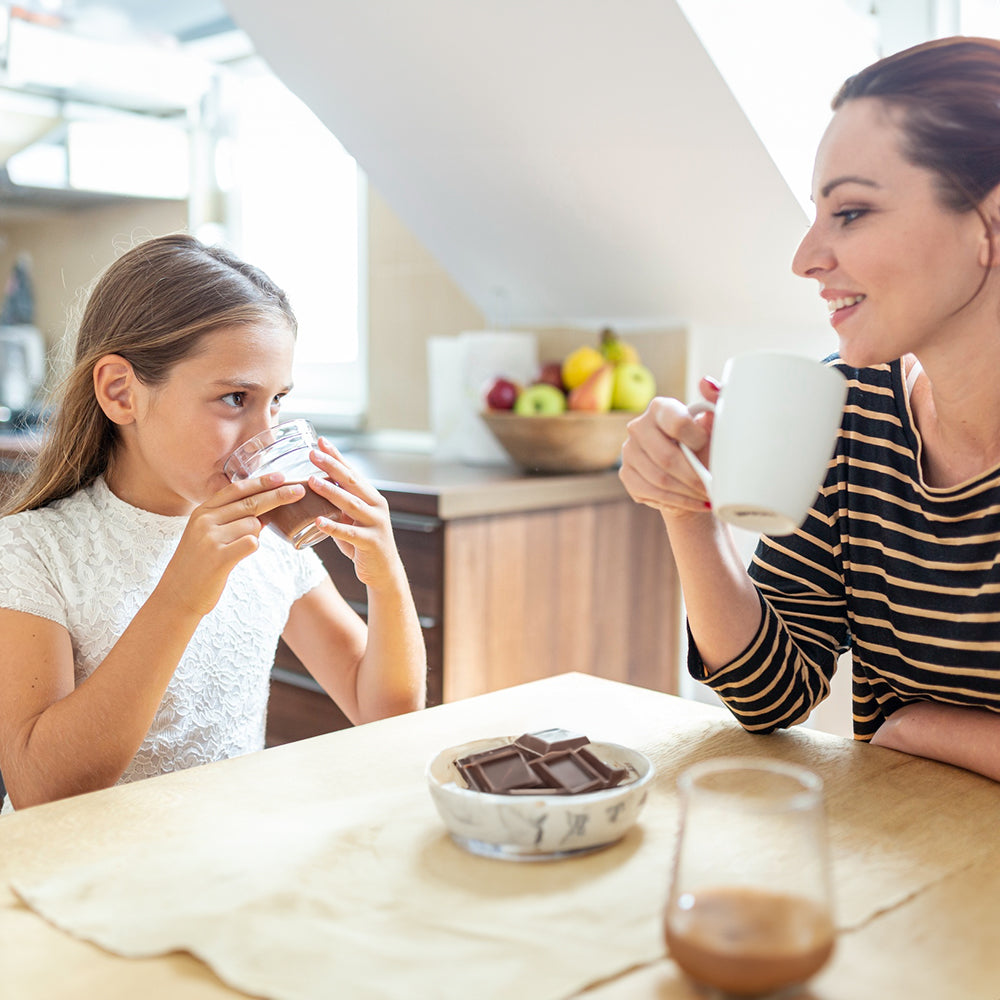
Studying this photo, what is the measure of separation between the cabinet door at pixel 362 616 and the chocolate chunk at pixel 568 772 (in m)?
1.27

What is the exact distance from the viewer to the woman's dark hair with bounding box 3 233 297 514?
1.20 metres

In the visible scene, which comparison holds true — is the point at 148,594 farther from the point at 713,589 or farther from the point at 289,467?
the point at 713,589

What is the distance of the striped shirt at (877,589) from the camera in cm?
104

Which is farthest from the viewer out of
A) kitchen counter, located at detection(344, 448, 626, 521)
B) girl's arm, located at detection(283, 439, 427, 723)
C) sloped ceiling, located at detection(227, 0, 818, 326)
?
kitchen counter, located at detection(344, 448, 626, 521)

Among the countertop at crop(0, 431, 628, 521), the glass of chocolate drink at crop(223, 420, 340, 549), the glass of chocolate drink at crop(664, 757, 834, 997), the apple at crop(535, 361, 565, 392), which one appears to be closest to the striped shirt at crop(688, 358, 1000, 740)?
the glass of chocolate drink at crop(223, 420, 340, 549)

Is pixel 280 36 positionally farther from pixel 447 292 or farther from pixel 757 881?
pixel 757 881

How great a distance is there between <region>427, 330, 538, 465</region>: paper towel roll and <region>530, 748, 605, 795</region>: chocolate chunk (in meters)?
1.67

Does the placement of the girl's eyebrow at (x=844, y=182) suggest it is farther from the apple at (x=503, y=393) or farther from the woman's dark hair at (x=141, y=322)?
the apple at (x=503, y=393)

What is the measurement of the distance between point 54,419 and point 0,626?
1.03 feet

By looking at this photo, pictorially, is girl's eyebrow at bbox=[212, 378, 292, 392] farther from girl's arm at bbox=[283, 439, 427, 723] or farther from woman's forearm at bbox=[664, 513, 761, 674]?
woman's forearm at bbox=[664, 513, 761, 674]

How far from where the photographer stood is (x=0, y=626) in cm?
106

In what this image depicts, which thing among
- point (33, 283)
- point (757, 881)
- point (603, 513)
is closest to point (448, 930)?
point (757, 881)

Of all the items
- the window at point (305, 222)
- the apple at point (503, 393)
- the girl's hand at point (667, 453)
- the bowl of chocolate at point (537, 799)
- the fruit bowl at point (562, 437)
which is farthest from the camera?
the window at point (305, 222)

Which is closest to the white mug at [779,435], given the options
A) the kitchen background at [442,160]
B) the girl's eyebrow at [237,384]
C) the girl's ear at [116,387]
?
the girl's eyebrow at [237,384]
